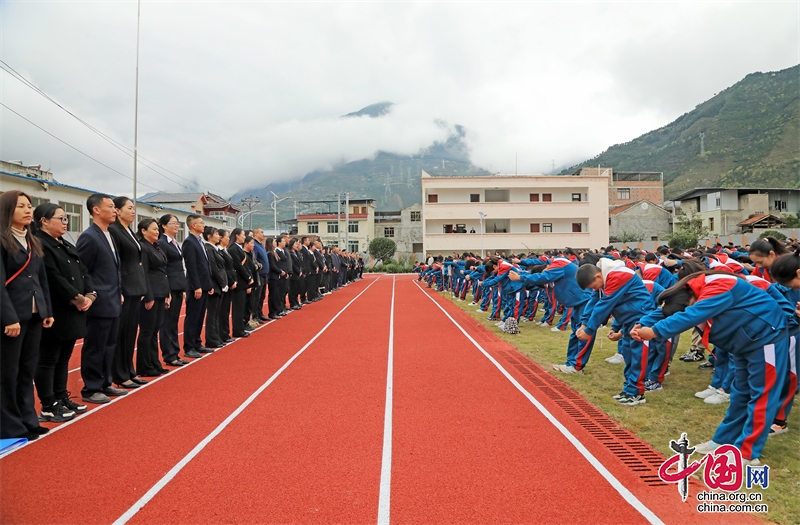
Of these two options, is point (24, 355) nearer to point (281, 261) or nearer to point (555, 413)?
point (555, 413)

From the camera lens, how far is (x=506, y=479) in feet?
12.9

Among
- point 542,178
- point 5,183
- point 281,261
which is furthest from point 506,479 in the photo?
point 542,178

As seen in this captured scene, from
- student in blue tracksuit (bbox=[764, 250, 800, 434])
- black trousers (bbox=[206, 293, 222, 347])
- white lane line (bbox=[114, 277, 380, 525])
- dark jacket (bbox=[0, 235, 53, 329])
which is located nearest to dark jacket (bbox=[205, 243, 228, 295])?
black trousers (bbox=[206, 293, 222, 347])

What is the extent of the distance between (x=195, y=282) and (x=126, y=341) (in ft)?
6.50

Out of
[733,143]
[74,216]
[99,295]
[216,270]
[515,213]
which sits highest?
[733,143]

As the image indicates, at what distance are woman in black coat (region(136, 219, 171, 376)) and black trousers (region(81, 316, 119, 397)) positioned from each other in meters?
0.95

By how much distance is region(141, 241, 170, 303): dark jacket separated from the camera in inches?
280

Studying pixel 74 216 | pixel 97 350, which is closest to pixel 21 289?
pixel 97 350

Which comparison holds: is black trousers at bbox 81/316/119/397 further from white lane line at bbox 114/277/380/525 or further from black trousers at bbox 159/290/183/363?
black trousers at bbox 159/290/183/363

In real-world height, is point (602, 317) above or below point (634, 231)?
below

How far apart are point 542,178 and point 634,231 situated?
37.6 ft

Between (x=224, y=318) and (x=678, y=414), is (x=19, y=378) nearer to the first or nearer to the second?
(x=224, y=318)

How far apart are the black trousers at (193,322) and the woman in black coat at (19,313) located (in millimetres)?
3925

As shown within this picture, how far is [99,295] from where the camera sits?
19.0 feet
